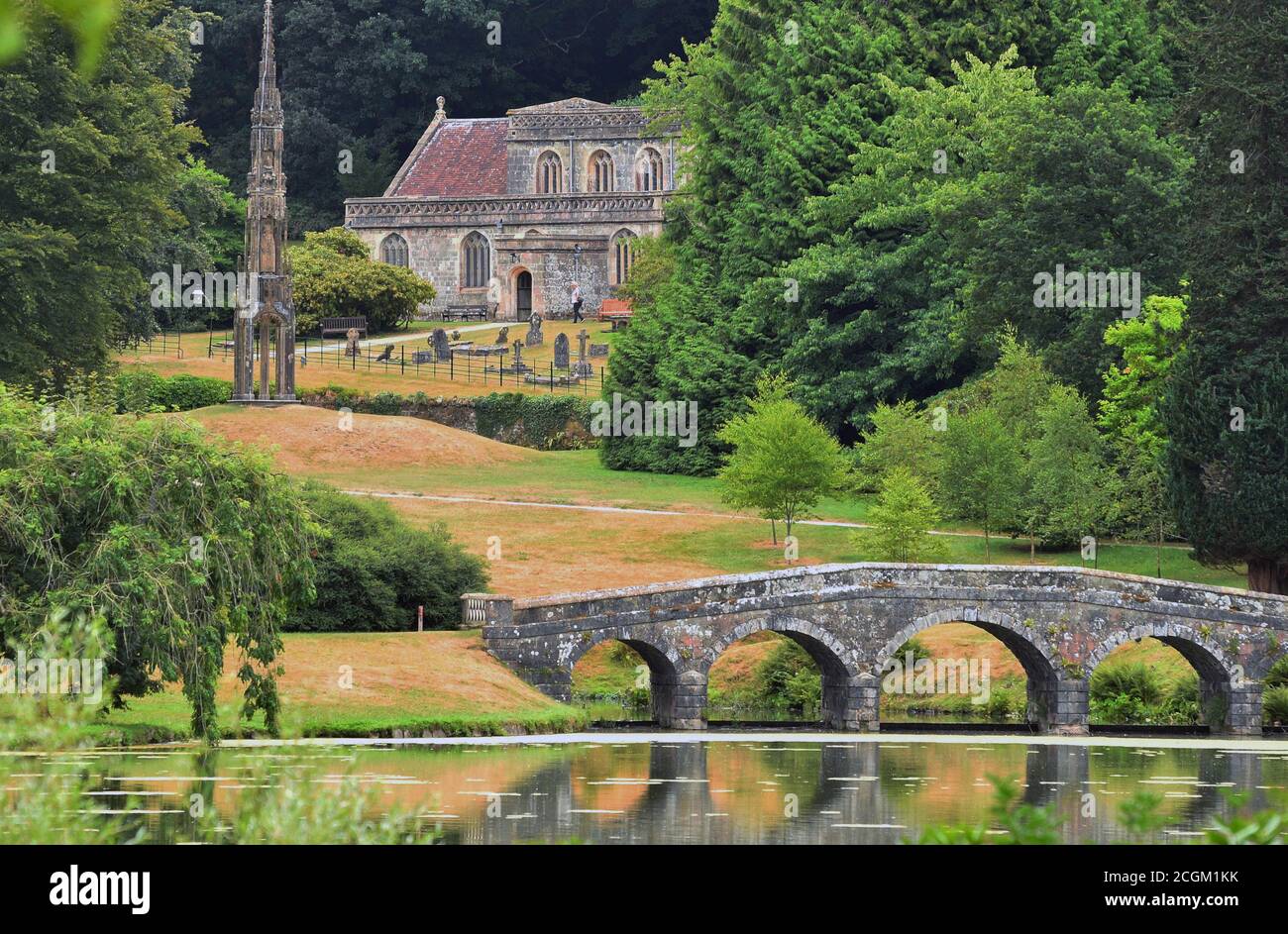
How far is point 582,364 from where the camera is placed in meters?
88.6

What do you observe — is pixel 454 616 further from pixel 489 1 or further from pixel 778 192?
pixel 489 1

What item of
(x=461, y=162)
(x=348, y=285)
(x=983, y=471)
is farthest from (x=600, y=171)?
(x=983, y=471)

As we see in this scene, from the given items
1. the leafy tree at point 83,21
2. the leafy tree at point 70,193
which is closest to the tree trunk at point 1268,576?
the leafy tree at point 70,193

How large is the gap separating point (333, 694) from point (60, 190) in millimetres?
21682

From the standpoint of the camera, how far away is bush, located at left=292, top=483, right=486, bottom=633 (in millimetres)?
50609

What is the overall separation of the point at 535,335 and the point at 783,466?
34205mm

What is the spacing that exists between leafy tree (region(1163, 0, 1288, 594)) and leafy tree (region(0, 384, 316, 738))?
26.4 meters

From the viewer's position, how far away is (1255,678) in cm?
5206

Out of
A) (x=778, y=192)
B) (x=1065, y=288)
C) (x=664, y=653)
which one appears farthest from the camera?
(x=778, y=192)

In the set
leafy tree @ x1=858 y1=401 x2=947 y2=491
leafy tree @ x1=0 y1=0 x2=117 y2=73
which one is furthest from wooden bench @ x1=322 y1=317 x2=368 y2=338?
leafy tree @ x1=0 y1=0 x2=117 y2=73

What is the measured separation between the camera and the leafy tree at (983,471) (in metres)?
63.1

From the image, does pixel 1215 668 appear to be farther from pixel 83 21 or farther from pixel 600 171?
pixel 600 171

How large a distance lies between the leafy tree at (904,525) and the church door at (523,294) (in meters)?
49.1

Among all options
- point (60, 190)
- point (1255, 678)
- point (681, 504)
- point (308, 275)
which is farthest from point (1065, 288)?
point (308, 275)
